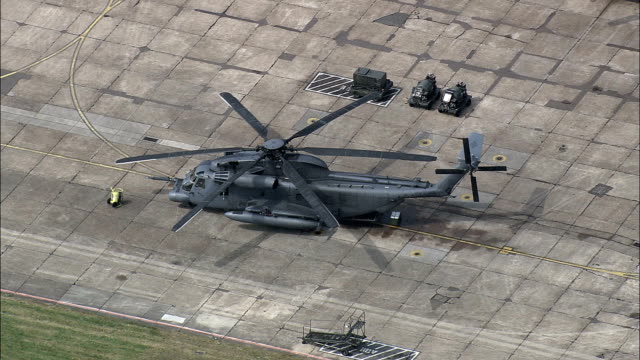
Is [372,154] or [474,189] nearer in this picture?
[372,154]

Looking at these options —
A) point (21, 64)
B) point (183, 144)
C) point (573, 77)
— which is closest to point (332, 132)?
point (183, 144)

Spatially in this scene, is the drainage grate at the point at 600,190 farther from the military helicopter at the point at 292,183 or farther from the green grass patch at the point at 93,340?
the green grass patch at the point at 93,340

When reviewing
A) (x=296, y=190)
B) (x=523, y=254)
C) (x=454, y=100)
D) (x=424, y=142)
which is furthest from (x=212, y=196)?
(x=454, y=100)

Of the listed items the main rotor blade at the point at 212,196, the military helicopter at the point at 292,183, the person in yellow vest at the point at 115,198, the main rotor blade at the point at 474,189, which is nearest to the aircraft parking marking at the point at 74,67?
the person in yellow vest at the point at 115,198

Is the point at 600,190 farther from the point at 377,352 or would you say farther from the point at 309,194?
the point at 309,194

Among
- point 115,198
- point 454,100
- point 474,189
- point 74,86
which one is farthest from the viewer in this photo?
point 74,86

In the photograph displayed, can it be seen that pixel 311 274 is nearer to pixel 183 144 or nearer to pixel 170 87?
pixel 183 144
